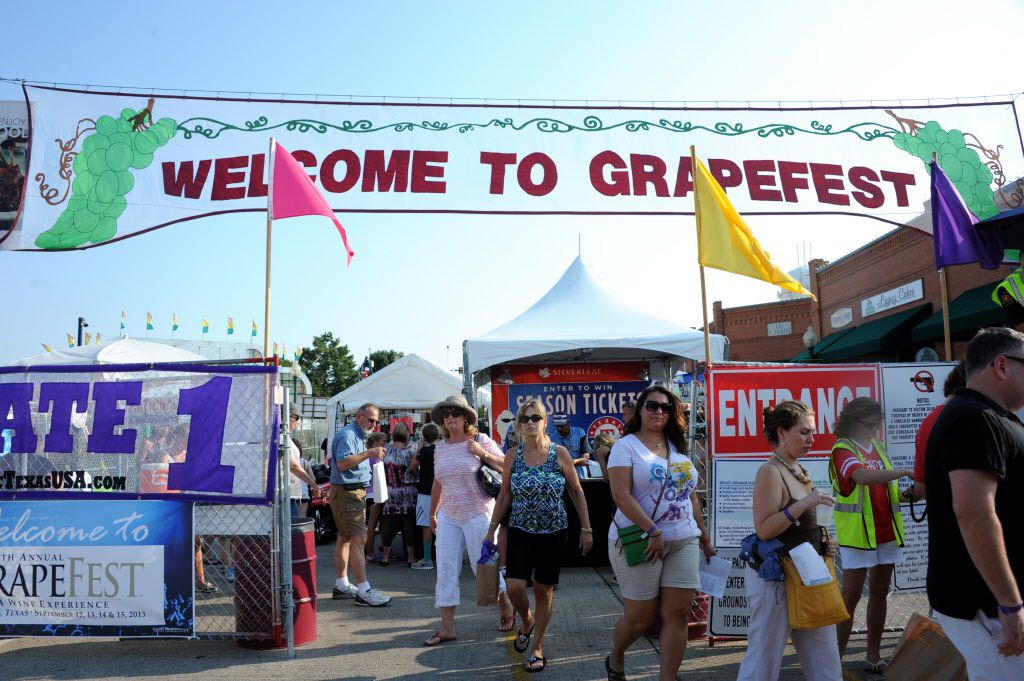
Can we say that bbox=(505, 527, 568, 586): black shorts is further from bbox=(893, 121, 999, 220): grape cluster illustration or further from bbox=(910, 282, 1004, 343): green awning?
bbox=(910, 282, 1004, 343): green awning

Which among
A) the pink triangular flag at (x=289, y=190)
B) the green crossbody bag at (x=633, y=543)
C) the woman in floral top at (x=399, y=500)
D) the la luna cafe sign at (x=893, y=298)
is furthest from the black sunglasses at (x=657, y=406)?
the la luna cafe sign at (x=893, y=298)

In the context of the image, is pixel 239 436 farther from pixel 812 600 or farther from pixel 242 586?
pixel 812 600

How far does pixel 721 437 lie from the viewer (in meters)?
5.91

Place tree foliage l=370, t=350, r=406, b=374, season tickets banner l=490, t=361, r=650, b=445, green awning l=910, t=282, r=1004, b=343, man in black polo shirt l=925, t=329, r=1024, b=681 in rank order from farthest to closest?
1. tree foliage l=370, t=350, r=406, b=374
2. green awning l=910, t=282, r=1004, b=343
3. season tickets banner l=490, t=361, r=650, b=445
4. man in black polo shirt l=925, t=329, r=1024, b=681

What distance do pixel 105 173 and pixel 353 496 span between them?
163 inches

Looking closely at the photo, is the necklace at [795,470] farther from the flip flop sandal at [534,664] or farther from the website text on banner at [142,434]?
the website text on banner at [142,434]

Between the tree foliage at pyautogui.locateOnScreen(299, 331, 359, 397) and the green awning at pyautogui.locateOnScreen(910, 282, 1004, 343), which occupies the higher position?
the tree foliage at pyautogui.locateOnScreen(299, 331, 359, 397)

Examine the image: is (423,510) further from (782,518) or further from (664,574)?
(782,518)

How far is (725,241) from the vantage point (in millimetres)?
6340

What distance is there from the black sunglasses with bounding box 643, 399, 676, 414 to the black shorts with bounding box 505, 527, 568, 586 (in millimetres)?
1219

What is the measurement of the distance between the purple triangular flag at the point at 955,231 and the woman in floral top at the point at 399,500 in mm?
6751

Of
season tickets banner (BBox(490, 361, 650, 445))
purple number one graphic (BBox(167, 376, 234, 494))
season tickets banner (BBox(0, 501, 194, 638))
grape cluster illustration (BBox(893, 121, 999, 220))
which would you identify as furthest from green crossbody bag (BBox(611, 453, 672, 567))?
season tickets banner (BBox(490, 361, 650, 445))

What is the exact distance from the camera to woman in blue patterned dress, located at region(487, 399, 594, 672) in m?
5.36

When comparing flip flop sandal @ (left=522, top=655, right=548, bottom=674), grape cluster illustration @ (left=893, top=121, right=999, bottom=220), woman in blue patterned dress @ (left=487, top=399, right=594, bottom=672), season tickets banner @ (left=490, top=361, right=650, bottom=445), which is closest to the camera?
flip flop sandal @ (left=522, top=655, right=548, bottom=674)
